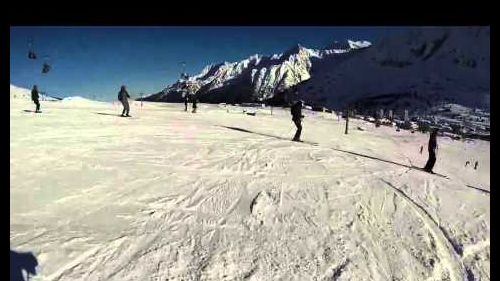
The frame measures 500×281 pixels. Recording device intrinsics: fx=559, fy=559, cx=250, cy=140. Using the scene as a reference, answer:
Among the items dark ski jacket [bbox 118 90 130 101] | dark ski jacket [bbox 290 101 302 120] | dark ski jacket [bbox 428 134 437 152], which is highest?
dark ski jacket [bbox 118 90 130 101]

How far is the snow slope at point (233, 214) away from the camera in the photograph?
8445mm

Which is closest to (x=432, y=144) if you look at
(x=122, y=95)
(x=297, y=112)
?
(x=297, y=112)

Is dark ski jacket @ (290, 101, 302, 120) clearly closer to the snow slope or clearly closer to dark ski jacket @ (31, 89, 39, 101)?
the snow slope

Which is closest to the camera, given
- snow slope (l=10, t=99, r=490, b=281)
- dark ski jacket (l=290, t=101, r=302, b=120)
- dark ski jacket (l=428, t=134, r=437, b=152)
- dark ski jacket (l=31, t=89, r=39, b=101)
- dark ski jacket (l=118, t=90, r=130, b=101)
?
snow slope (l=10, t=99, r=490, b=281)

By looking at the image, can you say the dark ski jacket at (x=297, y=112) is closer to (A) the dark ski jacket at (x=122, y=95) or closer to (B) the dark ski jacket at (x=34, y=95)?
(A) the dark ski jacket at (x=122, y=95)

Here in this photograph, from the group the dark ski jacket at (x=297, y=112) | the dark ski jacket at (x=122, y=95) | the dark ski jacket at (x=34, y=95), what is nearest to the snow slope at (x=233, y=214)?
the dark ski jacket at (x=297, y=112)

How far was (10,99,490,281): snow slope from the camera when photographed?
845cm

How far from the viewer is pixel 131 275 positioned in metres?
7.95

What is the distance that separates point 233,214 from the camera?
10.1 meters

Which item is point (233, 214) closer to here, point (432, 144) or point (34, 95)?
point (432, 144)

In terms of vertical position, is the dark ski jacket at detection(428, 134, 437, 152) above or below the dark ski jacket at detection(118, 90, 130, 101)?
below

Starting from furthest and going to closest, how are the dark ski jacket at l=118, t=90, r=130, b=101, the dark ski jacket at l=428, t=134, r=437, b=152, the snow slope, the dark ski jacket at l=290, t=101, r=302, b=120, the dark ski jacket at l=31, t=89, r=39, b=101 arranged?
1. the dark ski jacket at l=31, t=89, r=39, b=101
2. the dark ski jacket at l=118, t=90, r=130, b=101
3. the dark ski jacket at l=290, t=101, r=302, b=120
4. the dark ski jacket at l=428, t=134, r=437, b=152
5. the snow slope

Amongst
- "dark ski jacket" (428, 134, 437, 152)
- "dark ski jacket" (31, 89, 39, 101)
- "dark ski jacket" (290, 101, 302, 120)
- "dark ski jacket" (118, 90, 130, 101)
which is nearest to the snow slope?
"dark ski jacket" (428, 134, 437, 152)
